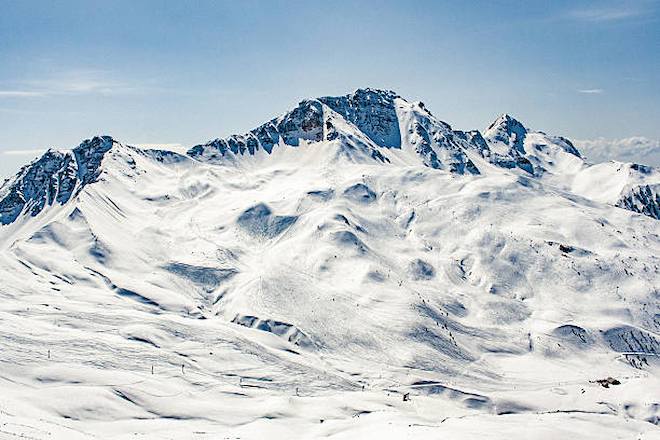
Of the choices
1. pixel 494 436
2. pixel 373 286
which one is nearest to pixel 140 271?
Answer: pixel 373 286

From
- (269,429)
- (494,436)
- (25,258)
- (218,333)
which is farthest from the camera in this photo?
(25,258)

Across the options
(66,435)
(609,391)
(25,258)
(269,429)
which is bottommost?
(609,391)

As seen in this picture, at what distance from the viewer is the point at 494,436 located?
67.3 meters

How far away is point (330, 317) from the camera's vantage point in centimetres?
12612

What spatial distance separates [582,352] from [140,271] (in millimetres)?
102072

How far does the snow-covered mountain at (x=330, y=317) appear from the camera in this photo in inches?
3179

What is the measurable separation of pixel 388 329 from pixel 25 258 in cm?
8578

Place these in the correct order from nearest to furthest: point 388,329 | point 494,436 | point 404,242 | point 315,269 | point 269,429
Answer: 1. point 494,436
2. point 269,429
3. point 388,329
4. point 315,269
5. point 404,242

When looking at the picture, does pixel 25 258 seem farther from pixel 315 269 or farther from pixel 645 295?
pixel 645 295

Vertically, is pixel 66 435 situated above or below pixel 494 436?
above

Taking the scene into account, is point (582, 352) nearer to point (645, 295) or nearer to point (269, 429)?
point (645, 295)

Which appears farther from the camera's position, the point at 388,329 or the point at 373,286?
the point at 373,286

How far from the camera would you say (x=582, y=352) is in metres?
123

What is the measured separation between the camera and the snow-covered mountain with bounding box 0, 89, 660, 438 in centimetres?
8075
